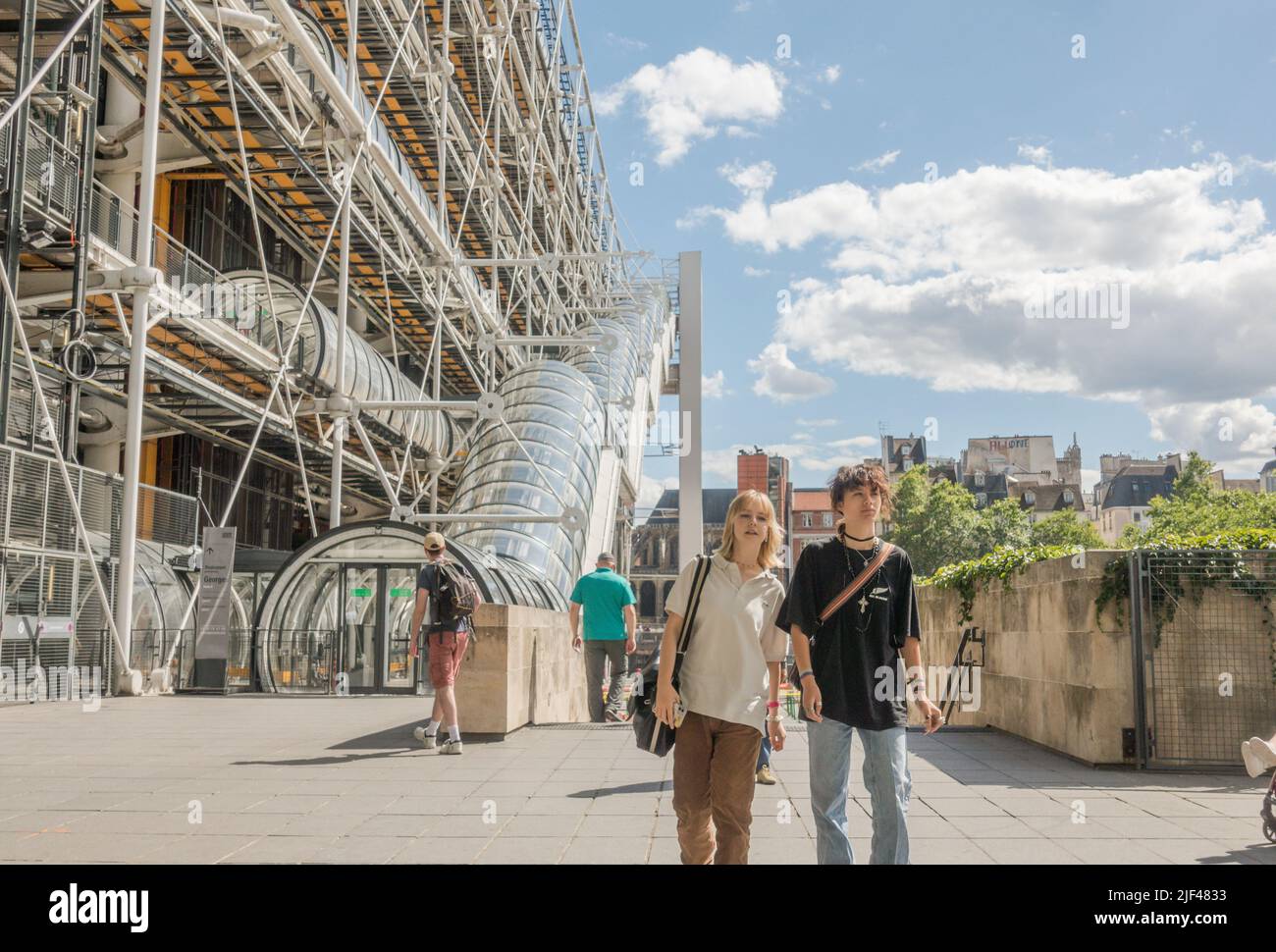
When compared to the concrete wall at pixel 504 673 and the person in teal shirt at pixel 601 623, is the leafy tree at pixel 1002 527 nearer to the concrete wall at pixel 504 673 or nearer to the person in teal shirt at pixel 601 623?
the person in teal shirt at pixel 601 623

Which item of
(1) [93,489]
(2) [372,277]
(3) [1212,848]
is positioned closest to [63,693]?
(1) [93,489]

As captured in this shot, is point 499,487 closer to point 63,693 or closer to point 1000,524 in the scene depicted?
point 63,693

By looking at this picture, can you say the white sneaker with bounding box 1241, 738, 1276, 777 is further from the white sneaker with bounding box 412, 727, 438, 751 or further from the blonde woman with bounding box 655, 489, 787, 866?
the white sneaker with bounding box 412, 727, 438, 751

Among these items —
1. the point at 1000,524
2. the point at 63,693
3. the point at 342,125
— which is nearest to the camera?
the point at 63,693

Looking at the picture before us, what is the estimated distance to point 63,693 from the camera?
520 inches

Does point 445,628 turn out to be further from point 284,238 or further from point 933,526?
point 933,526

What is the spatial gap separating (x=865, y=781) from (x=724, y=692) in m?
0.55

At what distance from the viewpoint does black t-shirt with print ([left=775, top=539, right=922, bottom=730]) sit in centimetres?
386

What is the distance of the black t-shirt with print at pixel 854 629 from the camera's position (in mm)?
3857

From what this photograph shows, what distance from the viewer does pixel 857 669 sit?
3.88 metres

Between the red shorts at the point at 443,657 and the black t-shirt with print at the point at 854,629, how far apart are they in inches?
173

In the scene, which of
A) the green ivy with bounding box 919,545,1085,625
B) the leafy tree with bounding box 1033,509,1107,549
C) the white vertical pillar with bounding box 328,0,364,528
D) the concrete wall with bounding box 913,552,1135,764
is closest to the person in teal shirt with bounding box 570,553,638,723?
the green ivy with bounding box 919,545,1085,625

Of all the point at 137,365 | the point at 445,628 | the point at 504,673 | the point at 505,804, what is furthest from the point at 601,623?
the point at 137,365
